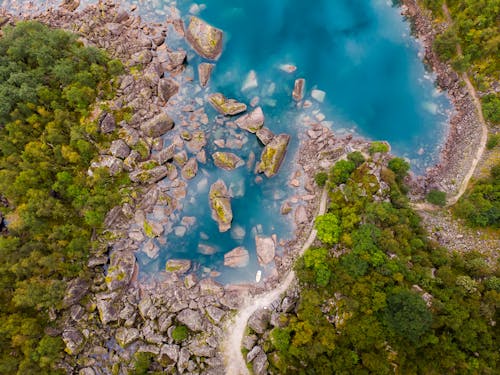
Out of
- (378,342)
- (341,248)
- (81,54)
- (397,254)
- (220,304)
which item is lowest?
(220,304)

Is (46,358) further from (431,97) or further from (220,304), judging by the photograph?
(431,97)

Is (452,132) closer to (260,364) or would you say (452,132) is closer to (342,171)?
(342,171)

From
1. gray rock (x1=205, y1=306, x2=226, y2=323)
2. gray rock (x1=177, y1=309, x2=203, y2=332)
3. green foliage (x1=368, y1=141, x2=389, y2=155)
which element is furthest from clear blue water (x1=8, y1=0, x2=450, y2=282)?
gray rock (x1=177, y1=309, x2=203, y2=332)

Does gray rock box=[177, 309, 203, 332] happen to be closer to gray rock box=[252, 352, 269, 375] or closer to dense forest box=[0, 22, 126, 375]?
gray rock box=[252, 352, 269, 375]

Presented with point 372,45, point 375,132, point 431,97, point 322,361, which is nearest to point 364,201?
point 375,132

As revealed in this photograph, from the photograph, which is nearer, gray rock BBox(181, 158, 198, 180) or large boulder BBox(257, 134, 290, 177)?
large boulder BBox(257, 134, 290, 177)

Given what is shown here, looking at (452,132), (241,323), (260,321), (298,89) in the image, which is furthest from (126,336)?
(452,132)

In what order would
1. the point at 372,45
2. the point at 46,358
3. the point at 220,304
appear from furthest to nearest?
the point at 372,45
the point at 220,304
the point at 46,358
